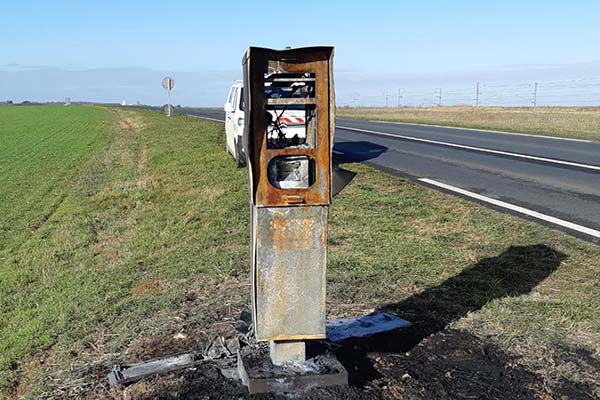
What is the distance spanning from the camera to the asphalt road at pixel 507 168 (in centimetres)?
818

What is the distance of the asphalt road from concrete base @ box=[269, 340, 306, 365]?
166 inches

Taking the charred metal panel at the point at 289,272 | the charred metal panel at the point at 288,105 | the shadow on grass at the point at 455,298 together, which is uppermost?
the charred metal panel at the point at 288,105

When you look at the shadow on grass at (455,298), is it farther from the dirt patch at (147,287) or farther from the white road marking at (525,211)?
the dirt patch at (147,287)

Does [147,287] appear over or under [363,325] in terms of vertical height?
under

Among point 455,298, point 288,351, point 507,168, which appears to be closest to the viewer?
point 288,351

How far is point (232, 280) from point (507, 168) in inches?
323

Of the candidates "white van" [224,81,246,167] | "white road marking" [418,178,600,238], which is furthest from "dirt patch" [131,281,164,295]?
"white van" [224,81,246,167]

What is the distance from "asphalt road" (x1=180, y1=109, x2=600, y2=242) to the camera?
8.18 meters

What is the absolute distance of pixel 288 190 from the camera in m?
3.32

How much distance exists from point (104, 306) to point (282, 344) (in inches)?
98.8

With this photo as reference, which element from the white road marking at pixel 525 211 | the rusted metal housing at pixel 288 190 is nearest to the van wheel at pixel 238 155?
the white road marking at pixel 525 211

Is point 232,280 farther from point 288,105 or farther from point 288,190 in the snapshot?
point 288,105

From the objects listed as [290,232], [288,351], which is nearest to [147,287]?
[288,351]

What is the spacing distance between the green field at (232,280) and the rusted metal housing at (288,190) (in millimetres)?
748
